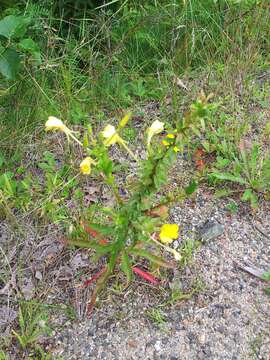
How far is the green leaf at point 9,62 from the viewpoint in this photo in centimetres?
219

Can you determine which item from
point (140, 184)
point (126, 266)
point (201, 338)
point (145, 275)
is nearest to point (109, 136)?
point (140, 184)

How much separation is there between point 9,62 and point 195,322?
1.43 m

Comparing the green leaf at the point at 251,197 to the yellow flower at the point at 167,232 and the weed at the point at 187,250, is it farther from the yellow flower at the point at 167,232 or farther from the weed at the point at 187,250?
the yellow flower at the point at 167,232

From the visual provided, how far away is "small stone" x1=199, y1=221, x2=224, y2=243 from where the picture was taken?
2057 mm

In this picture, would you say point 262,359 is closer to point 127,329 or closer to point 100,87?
point 127,329

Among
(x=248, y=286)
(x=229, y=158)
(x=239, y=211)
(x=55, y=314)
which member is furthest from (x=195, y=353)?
(x=229, y=158)

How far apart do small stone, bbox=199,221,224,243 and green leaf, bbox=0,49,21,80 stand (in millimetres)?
1119

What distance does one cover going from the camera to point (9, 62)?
2205 mm

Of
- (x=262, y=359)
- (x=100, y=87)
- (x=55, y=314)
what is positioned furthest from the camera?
(x=100, y=87)

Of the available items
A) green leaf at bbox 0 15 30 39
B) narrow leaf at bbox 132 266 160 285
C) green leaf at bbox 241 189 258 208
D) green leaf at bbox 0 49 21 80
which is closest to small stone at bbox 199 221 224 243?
→ green leaf at bbox 241 189 258 208

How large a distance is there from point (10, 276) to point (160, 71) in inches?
62.3

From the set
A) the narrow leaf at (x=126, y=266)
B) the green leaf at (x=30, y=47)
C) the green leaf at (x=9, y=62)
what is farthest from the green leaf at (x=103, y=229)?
the green leaf at (x=30, y=47)

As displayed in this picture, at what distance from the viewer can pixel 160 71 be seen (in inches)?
114

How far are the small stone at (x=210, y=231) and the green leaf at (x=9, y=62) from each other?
1119 millimetres
